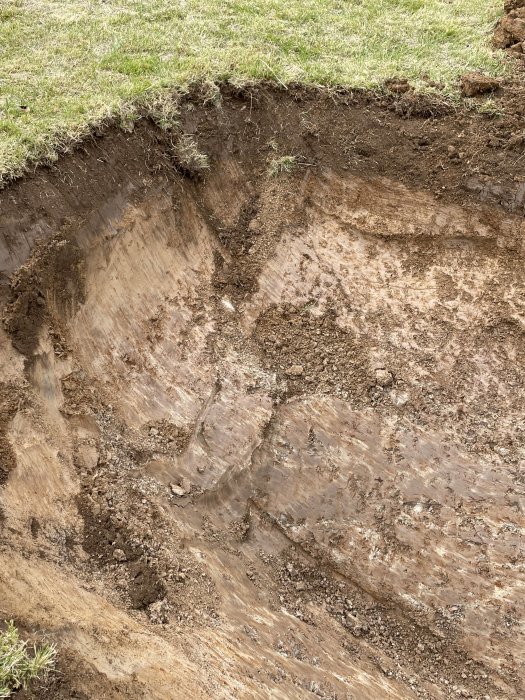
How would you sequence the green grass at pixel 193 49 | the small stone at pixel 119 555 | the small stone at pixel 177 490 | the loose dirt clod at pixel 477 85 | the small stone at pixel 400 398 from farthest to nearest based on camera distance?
1. the loose dirt clod at pixel 477 85
2. the green grass at pixel 193 49
3. the small stone at pixel 400 398
4. the small stone at pixel 177 490
5. the small stone at pixel 119 555

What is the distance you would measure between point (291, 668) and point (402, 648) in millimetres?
1362

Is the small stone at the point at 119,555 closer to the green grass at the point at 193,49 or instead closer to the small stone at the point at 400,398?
the small stone at the point at 400,398

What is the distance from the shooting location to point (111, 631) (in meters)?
3.79

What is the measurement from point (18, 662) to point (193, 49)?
6.91m

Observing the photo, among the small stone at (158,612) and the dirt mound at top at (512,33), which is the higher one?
the dirt mound at top at (512,33)

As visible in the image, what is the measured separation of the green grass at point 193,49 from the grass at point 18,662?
4237mm

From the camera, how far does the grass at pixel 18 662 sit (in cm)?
316

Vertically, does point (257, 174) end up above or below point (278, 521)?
above

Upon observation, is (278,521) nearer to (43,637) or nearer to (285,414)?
(285,414)

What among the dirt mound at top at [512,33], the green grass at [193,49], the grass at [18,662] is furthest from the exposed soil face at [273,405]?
the dirt mound at top at [512,33]

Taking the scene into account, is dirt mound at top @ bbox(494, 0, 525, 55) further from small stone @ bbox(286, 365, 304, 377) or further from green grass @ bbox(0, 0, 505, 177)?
small stone @ bbox(286, 365, 304, 377)

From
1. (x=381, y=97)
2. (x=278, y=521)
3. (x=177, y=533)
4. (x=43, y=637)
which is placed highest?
A: (x=381, y=97)

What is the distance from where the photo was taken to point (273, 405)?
588 cm

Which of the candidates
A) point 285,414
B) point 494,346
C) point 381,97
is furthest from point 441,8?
point 285,414
